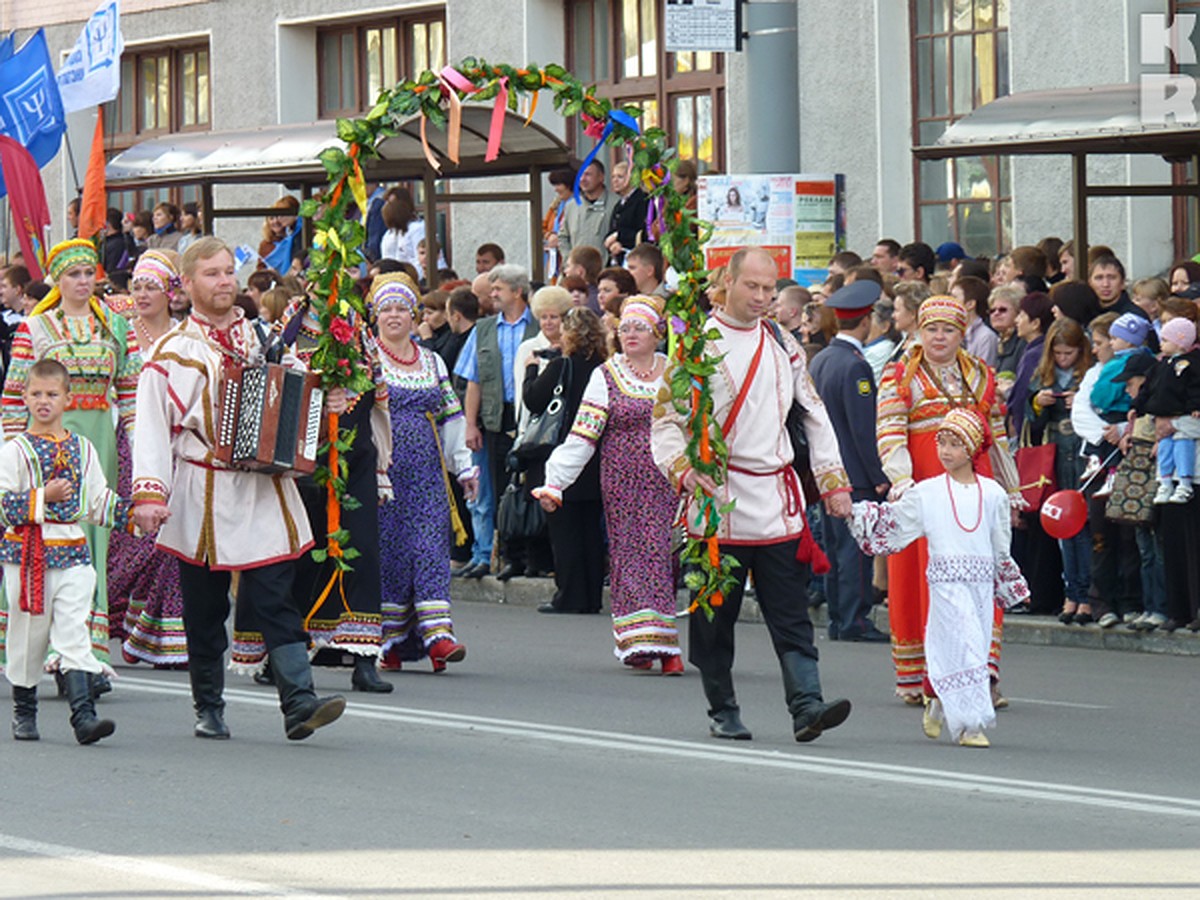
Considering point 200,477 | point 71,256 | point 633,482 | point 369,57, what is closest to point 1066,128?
point 633,482

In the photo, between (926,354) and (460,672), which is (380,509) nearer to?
(460,672)

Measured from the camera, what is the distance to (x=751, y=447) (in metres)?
10.5

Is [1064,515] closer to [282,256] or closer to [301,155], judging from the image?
[301,155]

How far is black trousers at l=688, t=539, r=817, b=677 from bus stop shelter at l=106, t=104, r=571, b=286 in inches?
378

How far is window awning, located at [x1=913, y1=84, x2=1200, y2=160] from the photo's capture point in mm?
16953

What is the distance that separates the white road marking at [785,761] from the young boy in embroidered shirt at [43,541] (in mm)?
1337

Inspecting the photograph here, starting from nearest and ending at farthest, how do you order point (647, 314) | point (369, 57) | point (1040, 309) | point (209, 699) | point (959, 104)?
point (209, 699)
point (647, 314)
point (1040, 309)
point (959, 104)
point (369, 57)

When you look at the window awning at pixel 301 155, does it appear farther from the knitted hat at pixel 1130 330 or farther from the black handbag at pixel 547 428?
the knitted hat at pixel 1130 330

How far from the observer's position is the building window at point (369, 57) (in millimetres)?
28047

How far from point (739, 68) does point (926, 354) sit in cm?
1247

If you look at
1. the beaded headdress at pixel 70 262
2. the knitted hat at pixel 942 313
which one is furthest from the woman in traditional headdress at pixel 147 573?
the knitted hat at pixel 942 313

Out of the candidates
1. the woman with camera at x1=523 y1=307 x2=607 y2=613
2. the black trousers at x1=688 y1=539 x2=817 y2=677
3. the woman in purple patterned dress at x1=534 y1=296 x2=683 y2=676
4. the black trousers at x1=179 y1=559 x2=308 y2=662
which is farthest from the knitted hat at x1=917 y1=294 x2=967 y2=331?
the woman with camera at x1=523 y1=307 x2=607 y2=613

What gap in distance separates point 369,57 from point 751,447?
766 inches

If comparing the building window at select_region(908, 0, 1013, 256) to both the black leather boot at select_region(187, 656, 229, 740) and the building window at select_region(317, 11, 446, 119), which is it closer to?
the building window at select_region(317, 11, 446, 119)
